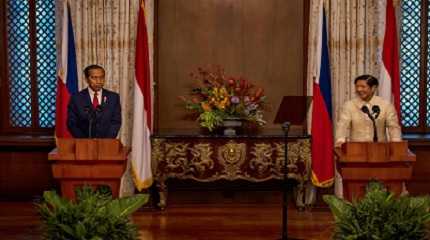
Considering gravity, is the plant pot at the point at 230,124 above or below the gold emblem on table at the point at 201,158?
above

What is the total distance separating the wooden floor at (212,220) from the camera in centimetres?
689

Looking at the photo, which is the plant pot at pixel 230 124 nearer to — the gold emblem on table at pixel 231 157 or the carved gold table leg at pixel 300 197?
the gold emblem on table at pixel 231 157

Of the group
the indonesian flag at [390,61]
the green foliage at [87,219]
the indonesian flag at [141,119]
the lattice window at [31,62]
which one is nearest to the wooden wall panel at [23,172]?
the lattice window at [31,62]

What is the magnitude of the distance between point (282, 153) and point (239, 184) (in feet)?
2.43

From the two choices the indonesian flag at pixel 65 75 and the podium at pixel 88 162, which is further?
the indonesian flag at pixel 65 75

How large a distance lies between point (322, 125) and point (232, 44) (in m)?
1.39

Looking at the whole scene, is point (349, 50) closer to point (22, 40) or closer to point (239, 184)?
point (239, 184)

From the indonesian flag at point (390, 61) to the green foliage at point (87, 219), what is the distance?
4.73m

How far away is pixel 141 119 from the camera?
7.90 meters

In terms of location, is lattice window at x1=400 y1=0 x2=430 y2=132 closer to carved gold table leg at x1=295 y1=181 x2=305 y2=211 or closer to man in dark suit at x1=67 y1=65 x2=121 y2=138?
carved gold table leg at x1=295 y1=181 x2=305 y2=211

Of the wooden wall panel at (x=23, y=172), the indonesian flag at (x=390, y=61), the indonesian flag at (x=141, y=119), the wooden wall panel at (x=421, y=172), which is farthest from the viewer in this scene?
the wooden wall panel at (x=23, y=172)

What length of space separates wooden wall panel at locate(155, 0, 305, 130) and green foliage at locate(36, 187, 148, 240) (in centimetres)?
495

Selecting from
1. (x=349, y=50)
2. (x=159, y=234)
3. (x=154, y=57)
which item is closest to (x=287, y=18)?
(x=349, y=50)

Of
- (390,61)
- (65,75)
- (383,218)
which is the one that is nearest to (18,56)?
(65,75)
